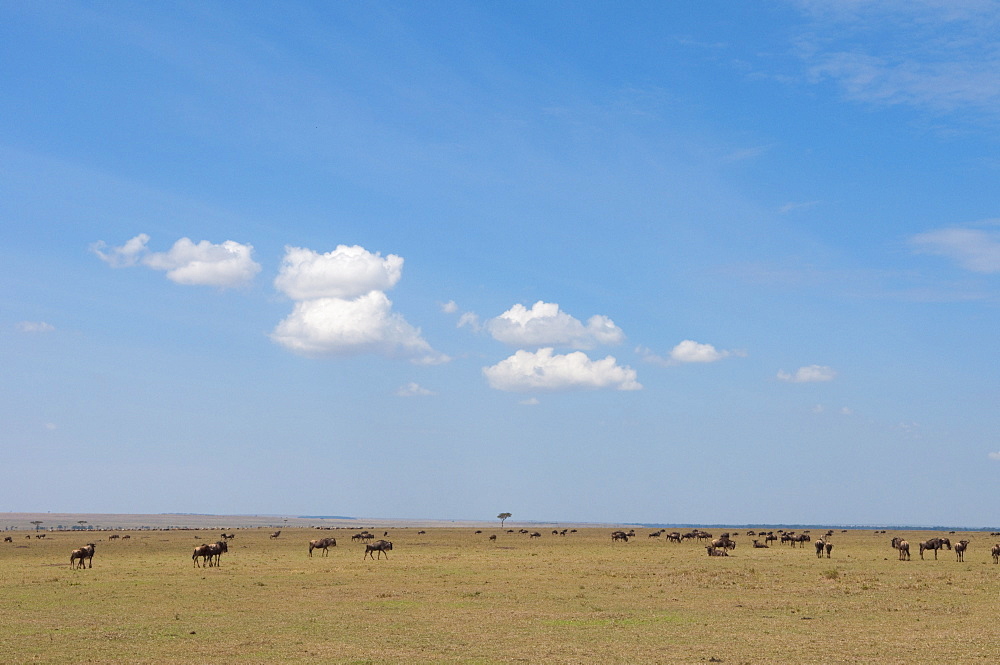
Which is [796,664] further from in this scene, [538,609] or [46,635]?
[46,635]

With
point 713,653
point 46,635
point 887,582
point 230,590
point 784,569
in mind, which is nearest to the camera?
point 713,653

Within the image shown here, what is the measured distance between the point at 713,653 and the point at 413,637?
795cm

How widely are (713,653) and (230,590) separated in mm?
21529

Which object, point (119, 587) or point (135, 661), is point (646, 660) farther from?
point (119, 587)

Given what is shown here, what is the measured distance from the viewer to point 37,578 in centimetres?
4106

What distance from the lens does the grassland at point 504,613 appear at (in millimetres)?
20938

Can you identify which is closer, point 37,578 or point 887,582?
point 887,582

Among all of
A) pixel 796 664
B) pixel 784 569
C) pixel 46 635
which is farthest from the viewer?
pixel 784 569

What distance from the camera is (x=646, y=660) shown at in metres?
19.9

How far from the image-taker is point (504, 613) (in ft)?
91.6

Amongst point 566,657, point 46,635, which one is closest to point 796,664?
point 566,657

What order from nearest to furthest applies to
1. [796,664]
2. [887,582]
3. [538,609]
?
[796,664] → [538,609] → [887,582]

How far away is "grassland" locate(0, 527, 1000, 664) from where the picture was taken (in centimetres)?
2094

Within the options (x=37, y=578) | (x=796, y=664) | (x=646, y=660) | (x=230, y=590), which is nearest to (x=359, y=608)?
(x=230, y=590)
